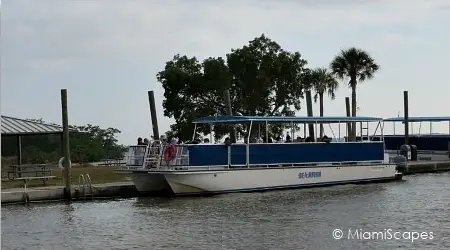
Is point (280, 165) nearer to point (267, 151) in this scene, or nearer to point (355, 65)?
point (267, 151)

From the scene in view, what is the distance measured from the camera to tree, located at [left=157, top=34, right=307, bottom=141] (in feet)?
162

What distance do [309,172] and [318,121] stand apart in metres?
2.41

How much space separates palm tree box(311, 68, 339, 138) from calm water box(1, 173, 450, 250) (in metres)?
20.8

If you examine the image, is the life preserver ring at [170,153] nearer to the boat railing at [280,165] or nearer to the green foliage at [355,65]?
the boat railing at [280,165]

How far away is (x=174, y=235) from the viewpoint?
1944 centimetres

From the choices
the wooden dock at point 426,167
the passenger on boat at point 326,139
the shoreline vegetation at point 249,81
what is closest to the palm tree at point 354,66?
the shoreline vegetation at point 249,81

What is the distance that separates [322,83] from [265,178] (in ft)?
68.5

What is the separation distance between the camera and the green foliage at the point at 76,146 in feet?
194

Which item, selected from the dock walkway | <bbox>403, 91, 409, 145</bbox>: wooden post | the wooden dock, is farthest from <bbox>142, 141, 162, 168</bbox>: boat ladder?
<bbox>403, 91, 409, 145</bbox>: wooden post

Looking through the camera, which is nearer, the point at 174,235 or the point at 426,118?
the point at 174,235

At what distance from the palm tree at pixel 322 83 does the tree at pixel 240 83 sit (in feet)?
2.80

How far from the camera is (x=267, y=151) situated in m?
30.8

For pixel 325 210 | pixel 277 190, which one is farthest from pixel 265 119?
pixel 325 210

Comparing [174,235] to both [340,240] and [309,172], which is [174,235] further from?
[309,172]
